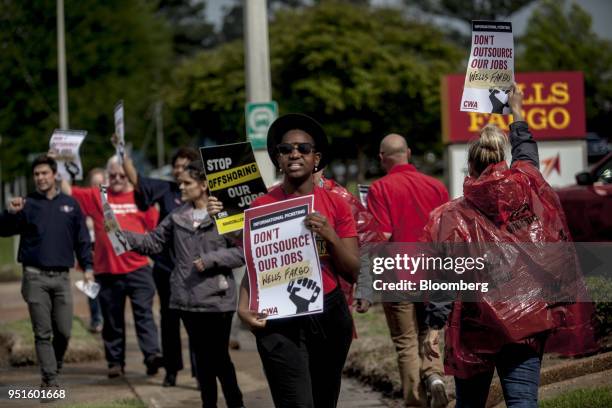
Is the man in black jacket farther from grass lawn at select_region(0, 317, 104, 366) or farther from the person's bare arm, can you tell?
the person's bare arm

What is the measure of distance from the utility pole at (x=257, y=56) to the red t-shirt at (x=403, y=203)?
16.1 ft

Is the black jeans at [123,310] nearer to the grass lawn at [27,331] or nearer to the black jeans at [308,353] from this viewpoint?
the grass lawn at [27,331]

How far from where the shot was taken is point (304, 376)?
521 cm

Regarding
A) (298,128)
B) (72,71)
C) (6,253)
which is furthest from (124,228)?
(72,71)

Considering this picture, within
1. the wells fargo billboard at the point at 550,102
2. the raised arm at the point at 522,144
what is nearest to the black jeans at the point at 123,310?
the raised arm at the point at 522,144

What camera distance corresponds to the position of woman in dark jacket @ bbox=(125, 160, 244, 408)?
773 cm

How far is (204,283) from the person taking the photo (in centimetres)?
778

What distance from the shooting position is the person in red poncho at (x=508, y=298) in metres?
5.19

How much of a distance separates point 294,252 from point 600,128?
50390 millimetres

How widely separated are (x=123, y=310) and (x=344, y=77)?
1170 inches

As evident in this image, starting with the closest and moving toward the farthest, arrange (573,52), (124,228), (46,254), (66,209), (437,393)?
(437,393), (46,254), (66,209), (124,228), (573,52)

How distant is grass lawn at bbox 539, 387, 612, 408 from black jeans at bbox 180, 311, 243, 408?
218 centimetres

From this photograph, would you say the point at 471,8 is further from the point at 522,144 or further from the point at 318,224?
the point at 318,224

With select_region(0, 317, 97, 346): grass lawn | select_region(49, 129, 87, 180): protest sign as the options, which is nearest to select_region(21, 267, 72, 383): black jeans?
select_region(49, 129, 87, 180): protest sign
